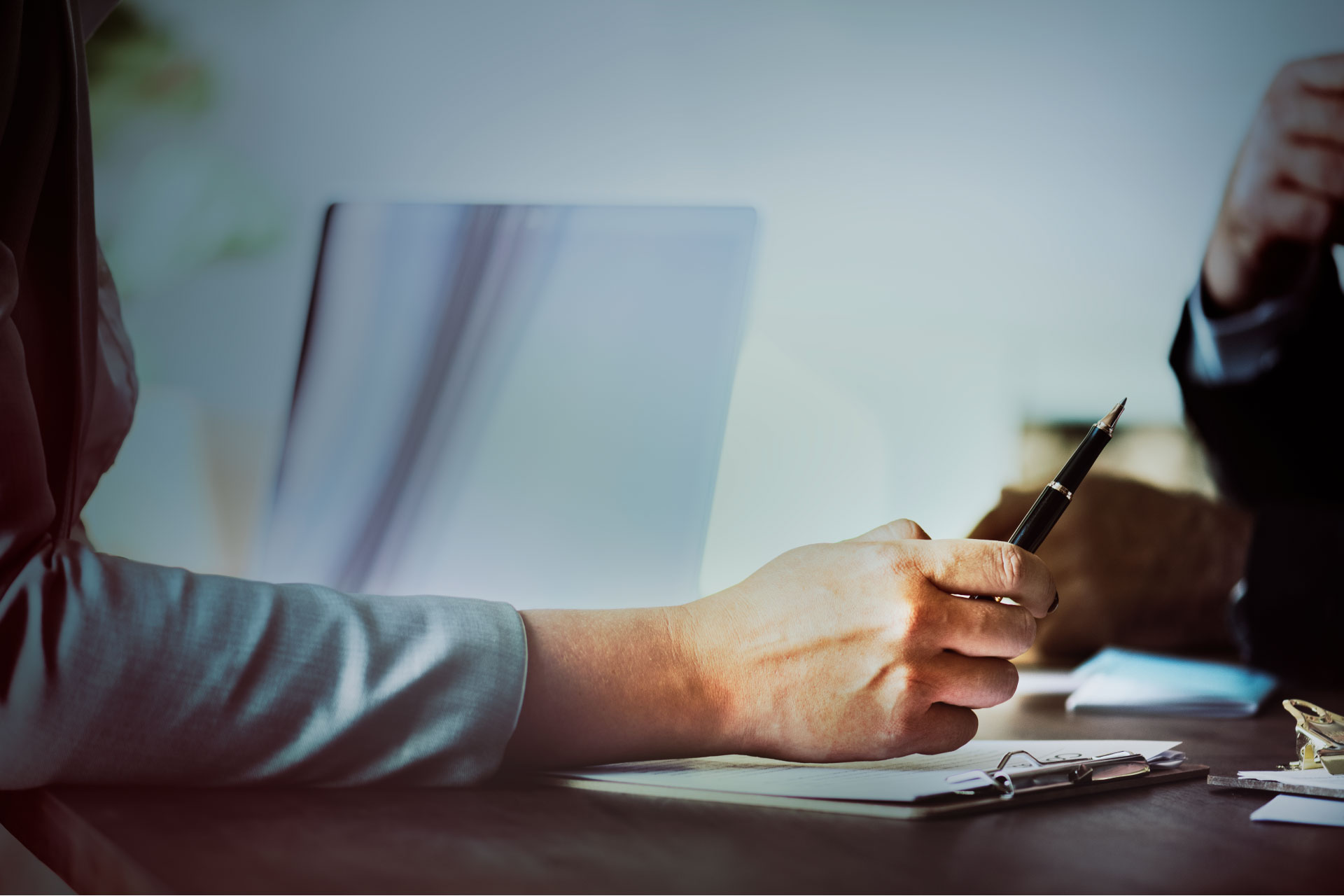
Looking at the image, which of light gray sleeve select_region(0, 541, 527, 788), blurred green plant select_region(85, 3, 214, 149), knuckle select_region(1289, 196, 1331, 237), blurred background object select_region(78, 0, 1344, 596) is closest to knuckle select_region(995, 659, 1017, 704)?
light gray sleeve select_region(0, 541, 527, 788)

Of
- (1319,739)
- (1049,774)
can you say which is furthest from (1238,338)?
(1049,774)

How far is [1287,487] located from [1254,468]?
5 centimetres

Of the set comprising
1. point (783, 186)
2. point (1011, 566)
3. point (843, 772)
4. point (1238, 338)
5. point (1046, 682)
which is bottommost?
point (1046, 682)

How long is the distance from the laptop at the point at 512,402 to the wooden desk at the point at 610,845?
21.5 inches

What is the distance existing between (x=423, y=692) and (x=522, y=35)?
0.88 meters

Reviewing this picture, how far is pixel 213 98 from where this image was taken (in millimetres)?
972

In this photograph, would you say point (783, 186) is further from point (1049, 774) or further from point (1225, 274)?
point (1049, 774)

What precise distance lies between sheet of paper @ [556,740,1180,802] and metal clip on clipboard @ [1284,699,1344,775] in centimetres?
6

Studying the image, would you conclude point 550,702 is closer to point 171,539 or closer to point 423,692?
point 423,692

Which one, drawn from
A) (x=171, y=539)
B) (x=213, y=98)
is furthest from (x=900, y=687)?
(x=213, y=98)

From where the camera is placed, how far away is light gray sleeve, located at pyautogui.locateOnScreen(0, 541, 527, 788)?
336 mm

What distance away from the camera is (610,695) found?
0.42 m

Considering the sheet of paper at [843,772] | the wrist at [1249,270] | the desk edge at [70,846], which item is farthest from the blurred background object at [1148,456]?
the desk edge at [70,846]

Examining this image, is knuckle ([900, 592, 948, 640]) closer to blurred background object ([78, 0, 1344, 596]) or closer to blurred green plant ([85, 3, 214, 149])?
blurred background object ([78, 0, 1344, 596])
